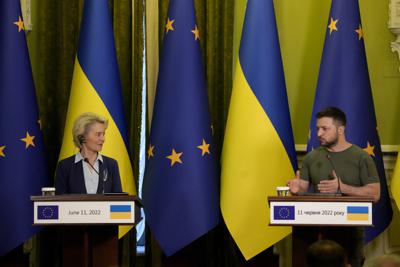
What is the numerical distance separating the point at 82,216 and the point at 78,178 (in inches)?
25.0

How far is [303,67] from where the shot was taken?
7.45 meters

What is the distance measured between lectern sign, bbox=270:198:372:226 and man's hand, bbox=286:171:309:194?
0.45 meters

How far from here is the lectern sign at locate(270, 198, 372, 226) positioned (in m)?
5.33

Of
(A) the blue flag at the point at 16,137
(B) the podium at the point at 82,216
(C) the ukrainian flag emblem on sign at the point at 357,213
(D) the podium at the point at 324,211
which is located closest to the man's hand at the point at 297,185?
(D) the podium at the point at 324,211

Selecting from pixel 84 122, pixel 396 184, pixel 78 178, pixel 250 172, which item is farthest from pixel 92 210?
pixel 396 184

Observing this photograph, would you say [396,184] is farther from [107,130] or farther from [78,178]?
[78,178]

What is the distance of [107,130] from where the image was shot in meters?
6.83

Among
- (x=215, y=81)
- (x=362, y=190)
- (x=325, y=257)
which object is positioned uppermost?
(x=215, y=81)

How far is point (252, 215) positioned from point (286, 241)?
89 centimetres

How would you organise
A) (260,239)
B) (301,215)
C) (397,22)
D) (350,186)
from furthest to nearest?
(397,22), (260,239), (350,186), (301,215)

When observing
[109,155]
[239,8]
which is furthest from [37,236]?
[239,8]

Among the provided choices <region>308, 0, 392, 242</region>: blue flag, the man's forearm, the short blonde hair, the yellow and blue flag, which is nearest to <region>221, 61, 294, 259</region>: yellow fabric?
the yellow and blue flag

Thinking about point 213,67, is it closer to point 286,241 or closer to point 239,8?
point 239,8

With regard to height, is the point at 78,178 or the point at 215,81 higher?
the point at 215,81
